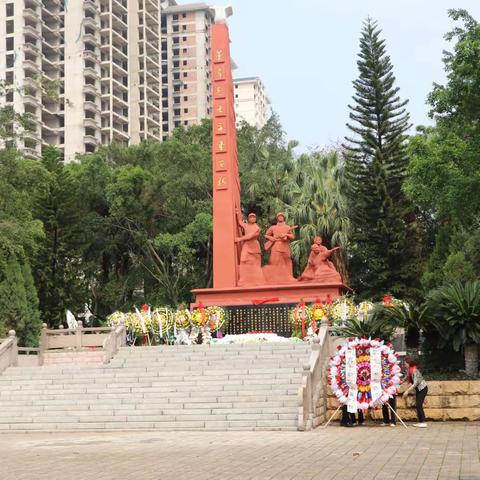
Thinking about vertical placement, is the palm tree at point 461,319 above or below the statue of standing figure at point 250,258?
below

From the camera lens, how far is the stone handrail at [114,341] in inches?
792

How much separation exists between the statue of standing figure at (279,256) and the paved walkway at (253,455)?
41.9 ft

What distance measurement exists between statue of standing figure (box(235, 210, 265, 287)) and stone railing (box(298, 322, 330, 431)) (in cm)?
937

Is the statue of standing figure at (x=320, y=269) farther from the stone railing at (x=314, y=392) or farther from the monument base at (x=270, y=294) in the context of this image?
the stone railing at (x=314, y=392)

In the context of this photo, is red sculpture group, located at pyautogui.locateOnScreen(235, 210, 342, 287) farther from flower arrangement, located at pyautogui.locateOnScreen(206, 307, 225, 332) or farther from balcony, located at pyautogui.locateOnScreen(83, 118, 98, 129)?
balcony, located at pyautogui.locateOnScreen(83, 118, 98, 129)

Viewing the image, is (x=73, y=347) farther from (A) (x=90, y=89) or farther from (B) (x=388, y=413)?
(A) (x=90, y=89)

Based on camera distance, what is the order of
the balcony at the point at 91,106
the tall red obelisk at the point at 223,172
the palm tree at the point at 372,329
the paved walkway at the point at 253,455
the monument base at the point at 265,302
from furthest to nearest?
the balcony at the point at 91,106 < the tall red obelisk at the point at 223,172 < the monument base at the point at 265,302 < the palm tree at the point at 372,329 < the paved walkway at the point at 253,455

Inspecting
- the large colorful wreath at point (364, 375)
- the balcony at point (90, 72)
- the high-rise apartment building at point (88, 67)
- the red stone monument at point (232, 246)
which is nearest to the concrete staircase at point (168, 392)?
the large colorful wreath at point (364, 375)

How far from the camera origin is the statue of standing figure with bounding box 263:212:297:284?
26.0 meters

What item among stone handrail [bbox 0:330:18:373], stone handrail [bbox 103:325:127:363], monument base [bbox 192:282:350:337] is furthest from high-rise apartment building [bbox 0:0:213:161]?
stone handrail [bbox 0:330:18:373]

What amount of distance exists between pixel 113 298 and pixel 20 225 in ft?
43.1

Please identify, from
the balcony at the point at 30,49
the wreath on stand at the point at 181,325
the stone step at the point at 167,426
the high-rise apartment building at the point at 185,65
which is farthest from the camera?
the high-rise apartment building at the point at 185,65

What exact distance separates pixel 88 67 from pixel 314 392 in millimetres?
67104

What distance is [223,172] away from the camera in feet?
85.9
